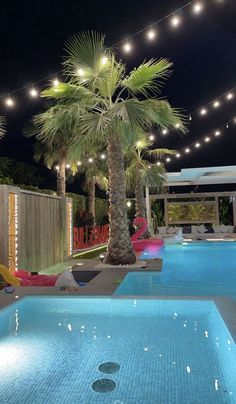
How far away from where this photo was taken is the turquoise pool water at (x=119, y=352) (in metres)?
2.97

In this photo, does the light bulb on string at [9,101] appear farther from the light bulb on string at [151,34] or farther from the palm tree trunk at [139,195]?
the palm tree trunk at [139,195]

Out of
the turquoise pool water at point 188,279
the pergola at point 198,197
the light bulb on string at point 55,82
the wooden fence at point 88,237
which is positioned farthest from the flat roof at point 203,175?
the light bulb on string at point 55,82

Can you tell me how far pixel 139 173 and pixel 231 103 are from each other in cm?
443

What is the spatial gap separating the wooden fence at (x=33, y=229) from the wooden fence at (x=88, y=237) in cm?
304

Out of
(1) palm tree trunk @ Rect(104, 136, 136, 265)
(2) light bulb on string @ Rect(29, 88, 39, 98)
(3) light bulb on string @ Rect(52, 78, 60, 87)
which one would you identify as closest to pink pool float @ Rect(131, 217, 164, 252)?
(1) palm tree trunk @ Rect(104, 136, 136, 265)

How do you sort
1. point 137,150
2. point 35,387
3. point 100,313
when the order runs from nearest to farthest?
point 35,387
point 100,313
point 137,150

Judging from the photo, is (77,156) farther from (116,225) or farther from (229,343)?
(229,343)

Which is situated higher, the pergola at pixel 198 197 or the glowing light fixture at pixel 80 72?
the glowing light fixture at pixel 80 72

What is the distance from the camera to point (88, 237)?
17.7 metres

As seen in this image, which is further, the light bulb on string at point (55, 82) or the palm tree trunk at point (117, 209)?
the palm tree trunk at point (117, 209)

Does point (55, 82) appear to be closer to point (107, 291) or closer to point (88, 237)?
point (107, 291)

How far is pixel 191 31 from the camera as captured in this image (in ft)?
43.5

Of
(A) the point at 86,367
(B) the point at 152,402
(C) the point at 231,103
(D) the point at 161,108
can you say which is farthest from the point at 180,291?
(C) the point at 231,103

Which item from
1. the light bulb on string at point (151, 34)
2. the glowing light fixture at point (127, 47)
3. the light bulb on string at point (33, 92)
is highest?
the light bulb on string at point (151, 34)
